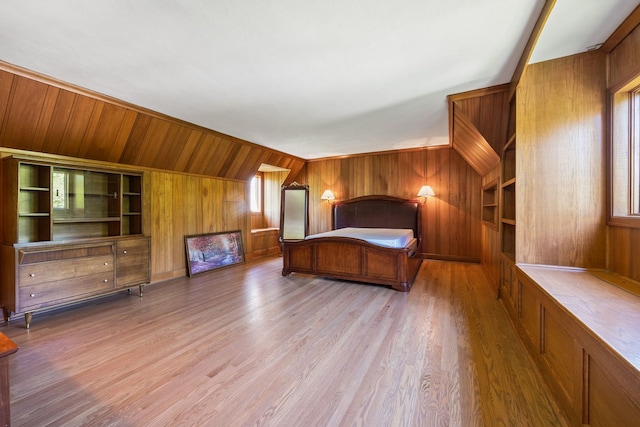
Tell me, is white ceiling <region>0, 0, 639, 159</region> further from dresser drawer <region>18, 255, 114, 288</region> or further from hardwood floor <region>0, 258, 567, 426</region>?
hardwood floor <region>0, 258, 567, 426</region>

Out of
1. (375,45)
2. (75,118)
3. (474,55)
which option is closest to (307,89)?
(375,45)

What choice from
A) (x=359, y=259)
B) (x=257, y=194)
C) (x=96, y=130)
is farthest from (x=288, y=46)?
(x=257, y=194)

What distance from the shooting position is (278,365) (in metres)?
2.00

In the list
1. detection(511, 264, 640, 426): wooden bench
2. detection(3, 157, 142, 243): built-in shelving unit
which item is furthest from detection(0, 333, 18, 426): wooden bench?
detection(3, 157, 142, 243): built-in shelving unit

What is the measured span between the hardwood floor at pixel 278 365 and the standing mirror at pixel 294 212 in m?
2.63

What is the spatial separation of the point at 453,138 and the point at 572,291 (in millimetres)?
3627

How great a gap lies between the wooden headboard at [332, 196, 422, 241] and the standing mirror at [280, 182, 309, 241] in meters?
0.90

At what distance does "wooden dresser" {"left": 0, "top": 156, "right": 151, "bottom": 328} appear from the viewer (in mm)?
2699

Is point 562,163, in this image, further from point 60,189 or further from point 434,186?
point 60,189

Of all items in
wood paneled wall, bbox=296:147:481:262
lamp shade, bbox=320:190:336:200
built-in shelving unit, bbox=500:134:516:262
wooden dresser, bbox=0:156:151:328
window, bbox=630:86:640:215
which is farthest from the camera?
lamp shade, bbox=320:190:336:200

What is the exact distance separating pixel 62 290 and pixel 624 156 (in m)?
5.34

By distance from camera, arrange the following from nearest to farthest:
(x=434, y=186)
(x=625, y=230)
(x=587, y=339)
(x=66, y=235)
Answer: (x=587, y=339)
(x=625, y=230)
(x=66, y=235)
(x=434, y=186)

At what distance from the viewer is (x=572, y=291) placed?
170cm

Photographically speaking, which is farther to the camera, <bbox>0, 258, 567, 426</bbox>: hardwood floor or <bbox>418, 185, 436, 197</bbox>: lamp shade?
<bbox>418, 185, 436, 197</bbox>: lamp shade
